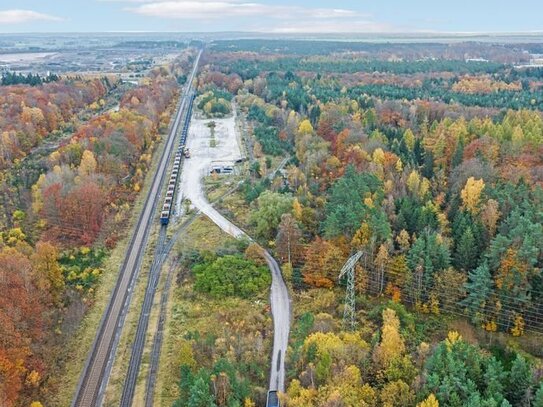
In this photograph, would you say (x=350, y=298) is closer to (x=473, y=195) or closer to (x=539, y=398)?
(x=539, y=398)

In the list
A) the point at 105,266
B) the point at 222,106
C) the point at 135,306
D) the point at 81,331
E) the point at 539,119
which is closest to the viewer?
the point at 81,331

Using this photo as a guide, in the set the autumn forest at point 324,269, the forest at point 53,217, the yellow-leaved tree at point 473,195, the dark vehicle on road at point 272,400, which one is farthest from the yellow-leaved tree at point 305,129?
the dark vehicle on road at point 272,400

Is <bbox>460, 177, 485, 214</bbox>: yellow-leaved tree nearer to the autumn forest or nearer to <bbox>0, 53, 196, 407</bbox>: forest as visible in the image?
the autumn forest

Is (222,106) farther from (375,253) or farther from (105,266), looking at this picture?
(375,253)

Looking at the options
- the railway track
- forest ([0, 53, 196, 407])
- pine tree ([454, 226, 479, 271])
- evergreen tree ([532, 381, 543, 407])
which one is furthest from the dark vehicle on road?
pine tree ([454, 226, 479, 271])

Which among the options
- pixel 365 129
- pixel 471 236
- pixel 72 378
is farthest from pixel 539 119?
pixel 72 378

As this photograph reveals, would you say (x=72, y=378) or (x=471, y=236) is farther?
(x=471, y=236)

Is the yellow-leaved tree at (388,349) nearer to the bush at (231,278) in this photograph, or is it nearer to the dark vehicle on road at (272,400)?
the dark vehicle on road at (272,400)
